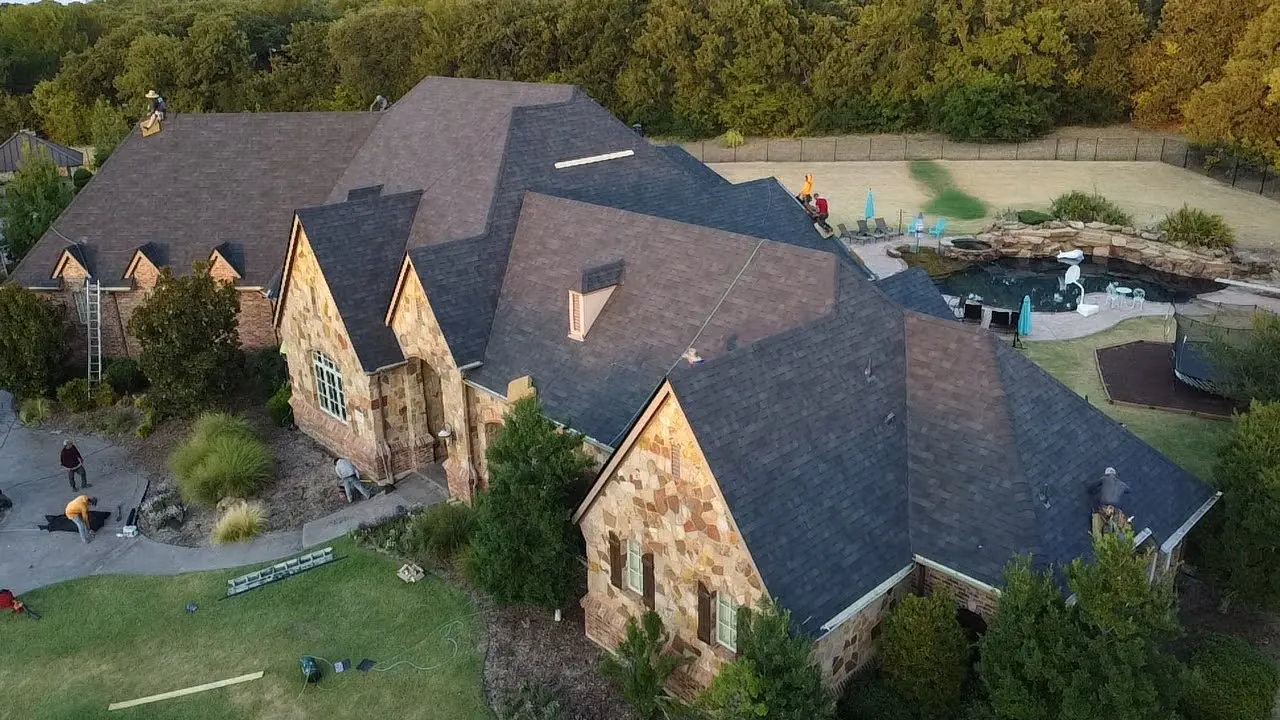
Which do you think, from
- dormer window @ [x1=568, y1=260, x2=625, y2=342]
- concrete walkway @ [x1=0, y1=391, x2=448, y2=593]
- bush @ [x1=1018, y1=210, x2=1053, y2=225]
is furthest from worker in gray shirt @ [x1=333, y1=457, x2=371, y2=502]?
bush @ [x1=1018, y1=210, x2=1053, y2=225]

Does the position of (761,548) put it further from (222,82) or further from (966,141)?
(222,82)

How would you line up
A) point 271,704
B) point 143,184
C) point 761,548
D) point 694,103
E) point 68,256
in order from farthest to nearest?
point 694,103 < point 143,184 < point 68,256 < point 271,704 < point 761,548

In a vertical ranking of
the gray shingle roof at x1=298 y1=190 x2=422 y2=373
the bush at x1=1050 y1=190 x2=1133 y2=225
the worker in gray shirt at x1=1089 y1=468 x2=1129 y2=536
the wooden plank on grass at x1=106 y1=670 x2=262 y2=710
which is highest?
the gray shingle roof at x1=298 y1=190 x2=422 y2=373

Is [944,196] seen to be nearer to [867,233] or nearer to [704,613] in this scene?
[867,233]

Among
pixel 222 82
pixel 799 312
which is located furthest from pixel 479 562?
pixel 222 82

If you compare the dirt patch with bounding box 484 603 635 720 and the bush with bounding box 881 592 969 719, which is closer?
the bush with bounding box 881 592 969 719

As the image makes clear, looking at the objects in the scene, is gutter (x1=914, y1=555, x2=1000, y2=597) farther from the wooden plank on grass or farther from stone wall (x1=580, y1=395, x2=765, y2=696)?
the wooden plank on grass
